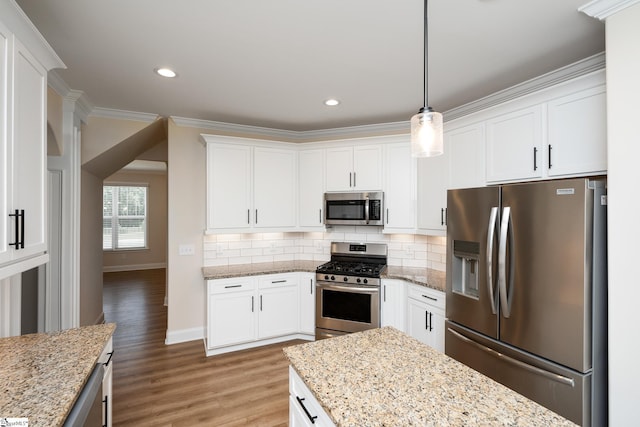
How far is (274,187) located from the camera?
12.9 feet

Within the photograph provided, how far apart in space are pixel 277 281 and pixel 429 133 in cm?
280

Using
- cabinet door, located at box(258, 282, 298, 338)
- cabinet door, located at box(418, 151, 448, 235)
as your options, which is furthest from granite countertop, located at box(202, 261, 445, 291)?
cabinet door, located at box(418, 151, 448, 235)

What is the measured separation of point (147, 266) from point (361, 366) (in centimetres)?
878

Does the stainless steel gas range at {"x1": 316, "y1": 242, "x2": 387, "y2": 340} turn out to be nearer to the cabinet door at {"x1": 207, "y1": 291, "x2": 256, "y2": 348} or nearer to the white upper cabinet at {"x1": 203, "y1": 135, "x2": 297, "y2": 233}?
the cabinet door at {"x1": 207, "y1": 291, "x2": 256, "y2": 348}

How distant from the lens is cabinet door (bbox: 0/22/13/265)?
1.34 m

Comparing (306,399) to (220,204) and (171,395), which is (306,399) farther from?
(220,204)

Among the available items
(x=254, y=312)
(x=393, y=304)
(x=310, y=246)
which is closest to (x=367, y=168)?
(x=310, y=246)

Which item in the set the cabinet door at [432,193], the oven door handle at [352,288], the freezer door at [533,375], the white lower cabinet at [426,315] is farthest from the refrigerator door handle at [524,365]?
the cabinet door at [432,193]

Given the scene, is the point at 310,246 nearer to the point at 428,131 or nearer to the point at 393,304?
the point at 393,304

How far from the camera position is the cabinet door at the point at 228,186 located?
3617 millimetres

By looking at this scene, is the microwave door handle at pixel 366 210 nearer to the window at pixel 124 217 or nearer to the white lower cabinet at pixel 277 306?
the white lower cabinet at pixel 277 306

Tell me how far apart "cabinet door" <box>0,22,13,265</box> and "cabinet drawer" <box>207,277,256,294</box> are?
2130mm

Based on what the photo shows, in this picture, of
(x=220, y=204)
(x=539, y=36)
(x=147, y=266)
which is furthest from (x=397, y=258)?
(x=147, y=266)

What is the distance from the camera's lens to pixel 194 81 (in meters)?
2.71
